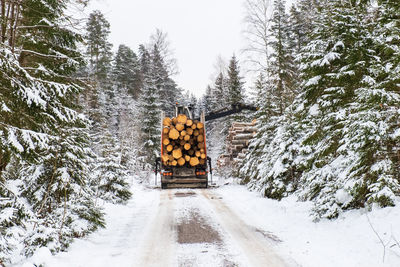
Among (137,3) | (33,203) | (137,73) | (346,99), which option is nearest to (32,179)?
(33,203)

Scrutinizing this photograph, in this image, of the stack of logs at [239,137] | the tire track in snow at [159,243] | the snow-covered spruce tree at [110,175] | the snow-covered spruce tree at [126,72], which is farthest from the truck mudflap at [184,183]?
the snow-covered spruce tree at [126,72]

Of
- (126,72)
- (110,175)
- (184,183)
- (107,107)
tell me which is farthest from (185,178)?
(126,72)

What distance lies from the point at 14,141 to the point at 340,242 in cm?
559

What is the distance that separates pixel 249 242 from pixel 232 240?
33cm

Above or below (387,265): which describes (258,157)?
above

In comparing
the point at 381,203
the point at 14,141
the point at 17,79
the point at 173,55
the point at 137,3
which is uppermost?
the point at 173,55

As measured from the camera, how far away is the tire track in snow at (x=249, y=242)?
4250 mm

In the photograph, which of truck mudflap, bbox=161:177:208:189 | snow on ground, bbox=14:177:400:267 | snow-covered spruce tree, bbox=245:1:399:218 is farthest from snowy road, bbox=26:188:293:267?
truck mudflap, bbox=161:177:208:189

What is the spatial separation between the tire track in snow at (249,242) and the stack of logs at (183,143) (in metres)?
6.98

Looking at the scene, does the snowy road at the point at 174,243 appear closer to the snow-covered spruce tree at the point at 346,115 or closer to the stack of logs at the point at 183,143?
the snow-covered spruce tree at the point at 346,115

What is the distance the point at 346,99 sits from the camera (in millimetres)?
6934

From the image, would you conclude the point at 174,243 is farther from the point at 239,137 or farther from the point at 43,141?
the point at 239,137

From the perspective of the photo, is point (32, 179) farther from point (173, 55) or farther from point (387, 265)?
point (173, 55)

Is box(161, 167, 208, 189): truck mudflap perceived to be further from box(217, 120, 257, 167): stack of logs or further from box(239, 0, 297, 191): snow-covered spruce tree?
box(217, 120, 257, 167): stack of logs
